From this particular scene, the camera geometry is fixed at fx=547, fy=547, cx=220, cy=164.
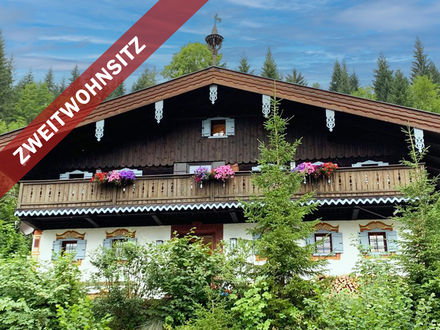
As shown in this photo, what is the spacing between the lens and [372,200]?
1547 cm

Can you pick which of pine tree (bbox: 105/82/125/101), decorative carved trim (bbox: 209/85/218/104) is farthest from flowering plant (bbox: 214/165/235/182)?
pine tree (bbox: 105/82/125/101)

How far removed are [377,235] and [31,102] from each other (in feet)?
132

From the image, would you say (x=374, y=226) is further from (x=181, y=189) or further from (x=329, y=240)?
(x=181, y=189)

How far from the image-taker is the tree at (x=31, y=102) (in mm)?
47706

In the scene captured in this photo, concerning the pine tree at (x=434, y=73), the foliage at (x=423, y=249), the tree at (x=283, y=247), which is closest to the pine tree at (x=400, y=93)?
the pine tree at (x=434, y=73)

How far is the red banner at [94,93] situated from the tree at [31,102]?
95.3ft

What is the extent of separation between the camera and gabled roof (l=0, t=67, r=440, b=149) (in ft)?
53.6

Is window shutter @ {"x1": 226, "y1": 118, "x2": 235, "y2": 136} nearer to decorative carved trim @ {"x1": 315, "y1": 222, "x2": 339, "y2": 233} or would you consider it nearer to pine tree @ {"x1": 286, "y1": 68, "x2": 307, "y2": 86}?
decorative carved trim @ {"x1": 315, "y1": 222, "x2": 339, "y2": 233}

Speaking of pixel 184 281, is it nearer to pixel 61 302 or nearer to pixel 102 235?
pixel 61 302

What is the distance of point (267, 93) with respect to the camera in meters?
17.2

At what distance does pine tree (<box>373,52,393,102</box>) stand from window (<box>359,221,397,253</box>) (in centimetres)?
3340

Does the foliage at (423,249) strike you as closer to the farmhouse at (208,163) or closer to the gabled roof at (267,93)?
the farmhouse at (208,163)

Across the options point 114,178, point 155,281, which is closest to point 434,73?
point 114,178

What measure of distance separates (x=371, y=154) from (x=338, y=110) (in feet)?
6.64
